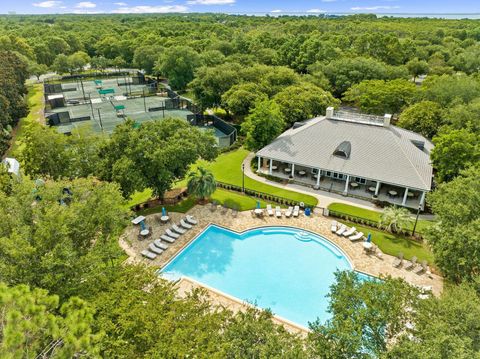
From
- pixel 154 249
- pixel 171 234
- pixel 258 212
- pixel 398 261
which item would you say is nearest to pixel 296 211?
pixel 258 212

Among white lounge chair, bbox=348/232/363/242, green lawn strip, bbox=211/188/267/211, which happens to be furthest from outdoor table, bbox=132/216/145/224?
white lounge chair, bbox=348/232/363/242

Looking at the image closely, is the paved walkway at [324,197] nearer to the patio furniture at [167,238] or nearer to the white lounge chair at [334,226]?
the white lounge chair at [334,226]

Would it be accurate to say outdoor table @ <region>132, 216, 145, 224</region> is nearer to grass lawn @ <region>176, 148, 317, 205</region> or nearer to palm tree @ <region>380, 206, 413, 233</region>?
grass lawn @ <region>176, 148, 317, 205</region>

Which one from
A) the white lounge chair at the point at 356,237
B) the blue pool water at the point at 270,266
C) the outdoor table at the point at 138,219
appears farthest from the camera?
the outdoor table at the point at 138,219

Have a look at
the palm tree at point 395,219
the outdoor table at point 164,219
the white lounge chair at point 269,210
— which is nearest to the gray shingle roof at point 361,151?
the palm tree at point 395,219

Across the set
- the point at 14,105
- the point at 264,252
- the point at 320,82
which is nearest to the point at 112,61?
the point at 14,105

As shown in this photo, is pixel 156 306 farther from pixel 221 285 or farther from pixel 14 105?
pixel 14 105
